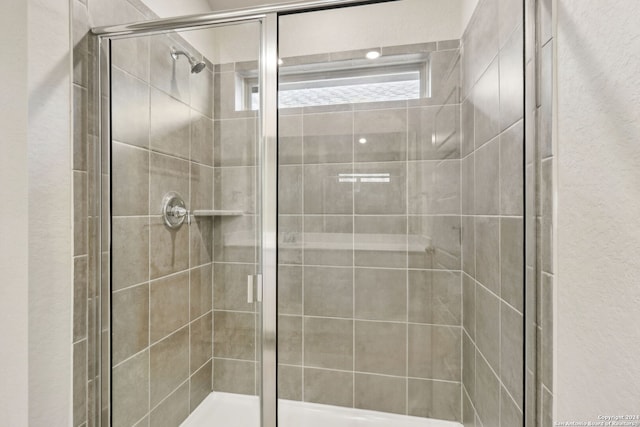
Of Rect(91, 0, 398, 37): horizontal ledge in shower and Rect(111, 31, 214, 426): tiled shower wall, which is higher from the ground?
Rect(91, 0, 398, 37): horizontal ledge in shower

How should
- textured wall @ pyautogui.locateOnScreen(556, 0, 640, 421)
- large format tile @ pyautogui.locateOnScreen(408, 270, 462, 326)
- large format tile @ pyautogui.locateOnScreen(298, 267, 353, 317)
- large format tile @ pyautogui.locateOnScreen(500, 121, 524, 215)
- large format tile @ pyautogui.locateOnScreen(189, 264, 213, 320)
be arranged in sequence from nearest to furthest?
textured wall @ pyautogui.locateOnScreen(556, 0, 640, 421) < large format tile @ pyautogui.locateOnScreen(500, 121, 524, 215) < large format tile @ pyautogui.locateOnScreen(189, 264, 213, 320) < large format tile @ pyautogui.locateOnScreen(408, 270, 462, 326) < large format tile @ pyautogui.locateOnScreen(298, 267, 353, 317)

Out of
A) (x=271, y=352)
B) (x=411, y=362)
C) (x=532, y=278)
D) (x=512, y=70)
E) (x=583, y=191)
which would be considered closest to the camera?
(x=583, y=191)

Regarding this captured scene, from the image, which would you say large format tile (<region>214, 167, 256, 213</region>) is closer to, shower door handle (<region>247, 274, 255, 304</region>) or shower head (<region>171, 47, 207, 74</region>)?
shower door handle (<region>247, 274, 255, 304</region>)

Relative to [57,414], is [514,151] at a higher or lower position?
higher

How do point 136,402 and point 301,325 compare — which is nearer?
point 136,402

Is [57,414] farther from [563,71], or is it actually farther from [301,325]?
[563,71]

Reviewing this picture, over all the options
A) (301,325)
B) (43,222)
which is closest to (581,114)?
(301,325)

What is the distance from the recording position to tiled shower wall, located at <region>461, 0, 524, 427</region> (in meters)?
0.86

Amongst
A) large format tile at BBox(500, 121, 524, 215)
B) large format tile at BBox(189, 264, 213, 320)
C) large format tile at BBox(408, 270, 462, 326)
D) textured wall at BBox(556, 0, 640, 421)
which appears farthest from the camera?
large format tile at BBox(408, 270, 462, 326)

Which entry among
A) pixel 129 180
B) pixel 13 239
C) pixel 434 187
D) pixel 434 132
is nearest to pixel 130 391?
pixel 13 239

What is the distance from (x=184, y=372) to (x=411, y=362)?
3.04 ft

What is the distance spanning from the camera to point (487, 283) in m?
1.08

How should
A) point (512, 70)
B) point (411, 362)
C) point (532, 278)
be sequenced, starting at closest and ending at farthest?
point (532, 278) → point (512, 70) → point (411, 362)

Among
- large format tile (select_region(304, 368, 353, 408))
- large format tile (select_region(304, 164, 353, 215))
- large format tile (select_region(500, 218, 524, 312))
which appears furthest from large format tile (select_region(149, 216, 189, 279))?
large format tile (select_region(500, 218, 524, 312))
